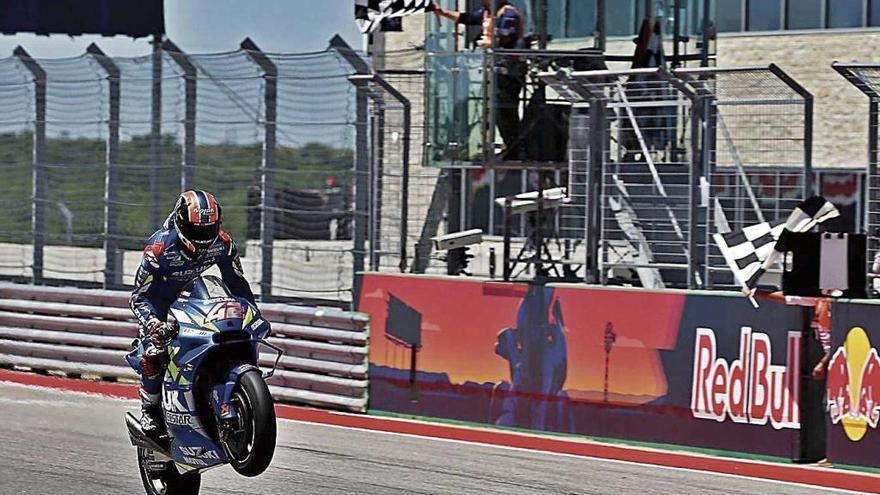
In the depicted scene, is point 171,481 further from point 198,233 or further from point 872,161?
point 872,161

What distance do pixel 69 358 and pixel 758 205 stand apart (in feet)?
22.8

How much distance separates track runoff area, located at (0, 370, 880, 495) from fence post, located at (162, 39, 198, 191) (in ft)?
8.26

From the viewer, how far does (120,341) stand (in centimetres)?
1486

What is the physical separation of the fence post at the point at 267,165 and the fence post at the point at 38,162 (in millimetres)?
2788

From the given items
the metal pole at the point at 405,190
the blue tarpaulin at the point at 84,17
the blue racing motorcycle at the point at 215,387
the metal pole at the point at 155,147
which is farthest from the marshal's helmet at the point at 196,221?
the blue tarpaulin at the point at 84,17

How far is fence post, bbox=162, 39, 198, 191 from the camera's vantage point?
47.8 ft

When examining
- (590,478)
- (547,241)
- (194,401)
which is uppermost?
(547,241)

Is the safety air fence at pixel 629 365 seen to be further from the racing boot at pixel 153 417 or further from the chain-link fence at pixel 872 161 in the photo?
the racing boot at pixel 153 417

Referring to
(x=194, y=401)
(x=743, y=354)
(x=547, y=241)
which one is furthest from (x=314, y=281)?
(x=194, y=401)

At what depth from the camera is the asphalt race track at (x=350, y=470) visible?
957cm

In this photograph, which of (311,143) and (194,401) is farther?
(311,143)

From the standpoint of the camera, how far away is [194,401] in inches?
326

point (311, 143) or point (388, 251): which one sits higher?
point (311, 143)

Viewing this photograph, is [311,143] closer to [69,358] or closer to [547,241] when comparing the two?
[547,241]
